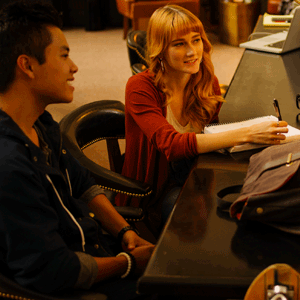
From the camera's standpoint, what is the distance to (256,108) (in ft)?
5.47

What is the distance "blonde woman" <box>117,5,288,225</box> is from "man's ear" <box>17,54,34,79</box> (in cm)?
62

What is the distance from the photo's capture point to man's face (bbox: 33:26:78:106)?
0.95 m

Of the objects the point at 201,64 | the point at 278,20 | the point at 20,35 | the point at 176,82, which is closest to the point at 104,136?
the point at 176,82

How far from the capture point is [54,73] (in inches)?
38.5

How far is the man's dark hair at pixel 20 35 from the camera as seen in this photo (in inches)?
36.1

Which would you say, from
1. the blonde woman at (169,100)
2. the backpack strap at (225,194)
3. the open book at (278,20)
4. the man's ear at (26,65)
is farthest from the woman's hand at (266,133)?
the open book at (278,20)

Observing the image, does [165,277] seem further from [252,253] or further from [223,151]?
[223,151]

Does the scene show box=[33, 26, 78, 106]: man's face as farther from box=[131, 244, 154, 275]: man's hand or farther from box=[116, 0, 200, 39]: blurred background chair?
box=[116, 0, 200, 39]: blurred background chair

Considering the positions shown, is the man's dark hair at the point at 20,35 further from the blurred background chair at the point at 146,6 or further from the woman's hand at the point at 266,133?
the blurred background chair at the point at 146,6

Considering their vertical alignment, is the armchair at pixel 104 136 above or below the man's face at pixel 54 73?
below

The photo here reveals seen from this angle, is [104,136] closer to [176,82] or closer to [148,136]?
[148,136]

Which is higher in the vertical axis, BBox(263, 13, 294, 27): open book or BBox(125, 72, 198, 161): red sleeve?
BBox(125, 72, 198, 161): red sleeve

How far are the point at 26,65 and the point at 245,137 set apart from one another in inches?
29.2

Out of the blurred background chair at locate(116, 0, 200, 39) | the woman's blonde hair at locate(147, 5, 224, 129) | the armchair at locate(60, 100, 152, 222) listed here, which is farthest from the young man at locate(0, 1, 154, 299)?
the blurred background chair at locate(116, 0, 200, 39)
